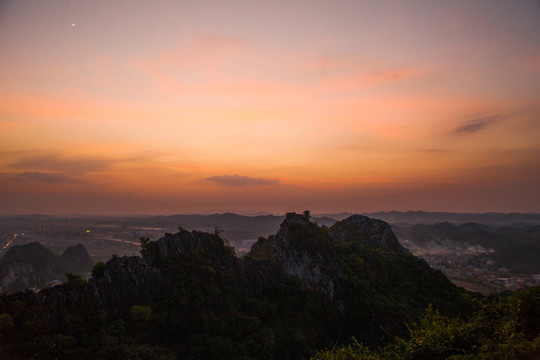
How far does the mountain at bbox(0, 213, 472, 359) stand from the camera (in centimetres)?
3145

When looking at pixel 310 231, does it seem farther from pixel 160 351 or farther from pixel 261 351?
pixel 160 351

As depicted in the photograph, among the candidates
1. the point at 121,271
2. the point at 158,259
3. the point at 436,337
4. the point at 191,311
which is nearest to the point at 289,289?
the point at 191,311

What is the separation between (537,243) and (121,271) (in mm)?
279881

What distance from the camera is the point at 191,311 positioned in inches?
1620

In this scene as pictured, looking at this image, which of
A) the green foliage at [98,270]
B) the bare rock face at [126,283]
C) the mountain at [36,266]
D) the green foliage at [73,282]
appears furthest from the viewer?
the mountain at [36,266]

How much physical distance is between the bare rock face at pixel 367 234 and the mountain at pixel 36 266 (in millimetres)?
154388

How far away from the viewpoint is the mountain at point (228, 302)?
103ft

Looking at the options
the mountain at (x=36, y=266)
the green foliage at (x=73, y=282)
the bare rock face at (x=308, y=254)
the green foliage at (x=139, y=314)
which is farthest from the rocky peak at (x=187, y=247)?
the mountain at (x=36, y=266)

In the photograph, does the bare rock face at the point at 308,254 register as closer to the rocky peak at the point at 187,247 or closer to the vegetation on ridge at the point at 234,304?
the vegetation on ridge at the point at 234,304

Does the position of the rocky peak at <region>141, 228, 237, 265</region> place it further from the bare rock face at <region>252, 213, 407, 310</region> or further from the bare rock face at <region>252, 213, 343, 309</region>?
the bare rock face at <region>252, 213, 407, 310</region>

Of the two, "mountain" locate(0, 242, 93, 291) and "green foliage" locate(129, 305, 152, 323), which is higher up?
"green foliage" locate(129, 305, 152, 323)

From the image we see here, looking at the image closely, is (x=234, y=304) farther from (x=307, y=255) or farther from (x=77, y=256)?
(x=77, y=256)

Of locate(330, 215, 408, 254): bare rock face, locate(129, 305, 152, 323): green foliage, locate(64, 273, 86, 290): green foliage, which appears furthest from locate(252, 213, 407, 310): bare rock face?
locate(64, 273, 86, 290): green foliage

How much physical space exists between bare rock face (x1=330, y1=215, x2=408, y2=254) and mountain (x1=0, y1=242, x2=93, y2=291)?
154 metres
